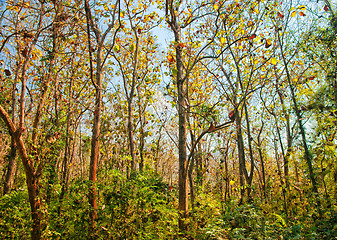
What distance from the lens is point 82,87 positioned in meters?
6.95

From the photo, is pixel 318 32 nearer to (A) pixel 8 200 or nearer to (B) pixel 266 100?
(B) pixel 266 100

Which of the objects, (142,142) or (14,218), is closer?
(14,218)

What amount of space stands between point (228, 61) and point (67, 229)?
5.94m

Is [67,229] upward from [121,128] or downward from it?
downward

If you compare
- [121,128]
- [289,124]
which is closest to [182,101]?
[121,128]

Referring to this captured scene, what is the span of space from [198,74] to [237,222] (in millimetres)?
5515

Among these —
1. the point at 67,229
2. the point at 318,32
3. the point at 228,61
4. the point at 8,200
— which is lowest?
the point at 67,229

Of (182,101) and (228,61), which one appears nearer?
(182,101)

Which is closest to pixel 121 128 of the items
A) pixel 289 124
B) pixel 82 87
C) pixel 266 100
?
pixel 82 87

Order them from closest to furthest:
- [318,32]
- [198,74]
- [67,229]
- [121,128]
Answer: [67,229]
[318,32]
[198,74]
[121,128]

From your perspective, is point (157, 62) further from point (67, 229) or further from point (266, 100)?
point (67, 229)

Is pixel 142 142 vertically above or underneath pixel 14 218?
above

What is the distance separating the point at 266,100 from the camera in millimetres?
8008

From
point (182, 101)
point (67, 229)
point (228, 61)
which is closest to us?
point (67, 229)
